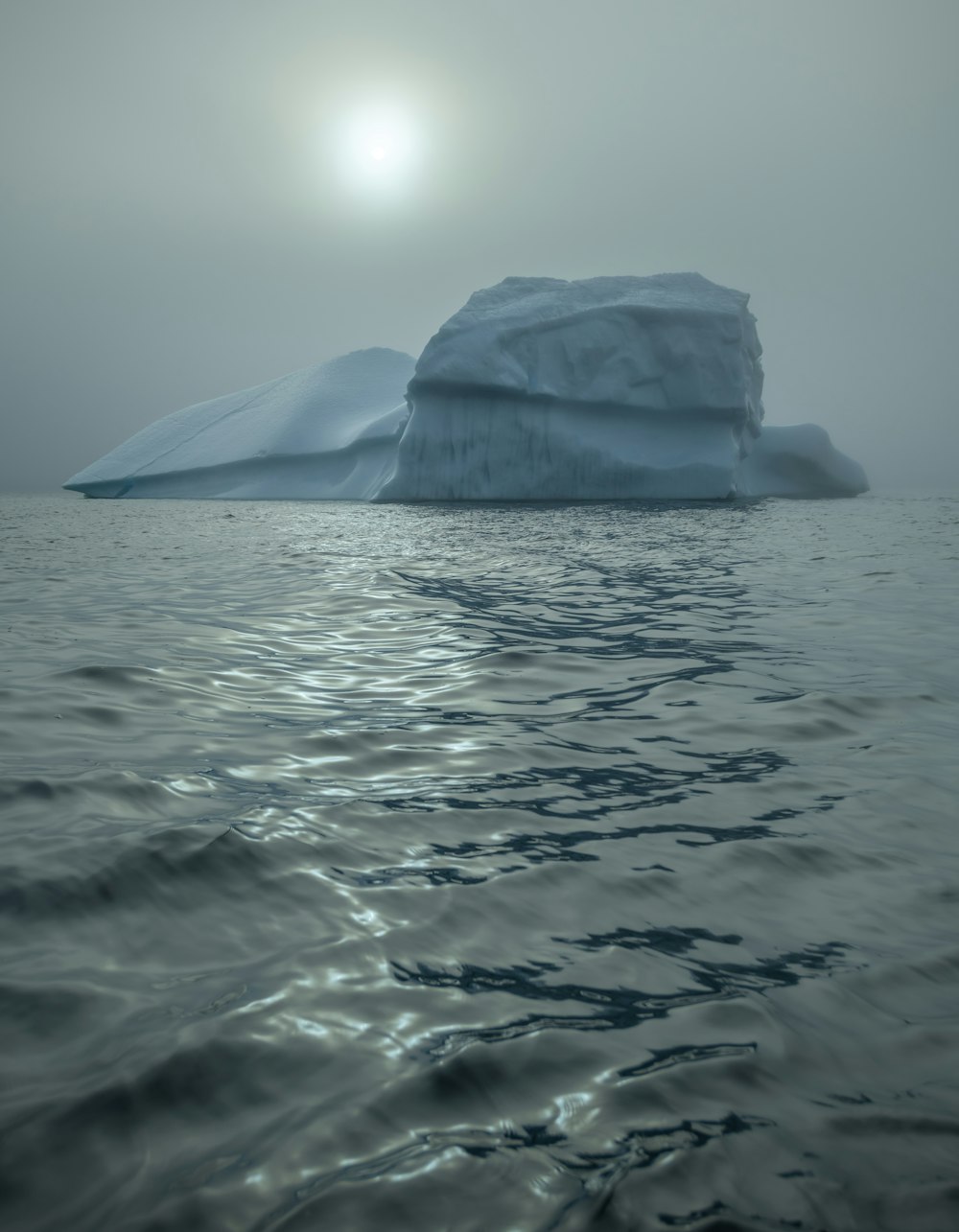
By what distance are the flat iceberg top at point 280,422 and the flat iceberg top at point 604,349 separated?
430 centimetres

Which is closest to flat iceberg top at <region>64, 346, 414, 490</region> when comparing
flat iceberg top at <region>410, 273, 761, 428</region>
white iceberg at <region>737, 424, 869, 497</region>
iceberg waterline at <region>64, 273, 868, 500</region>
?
iceberg waterline at <region>64, 273, 868, 500</region>

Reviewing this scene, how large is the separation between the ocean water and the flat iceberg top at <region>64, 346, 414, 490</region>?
24098 millimetres

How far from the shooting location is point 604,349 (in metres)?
23.9

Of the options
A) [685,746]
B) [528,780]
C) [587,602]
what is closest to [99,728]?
[528,780]

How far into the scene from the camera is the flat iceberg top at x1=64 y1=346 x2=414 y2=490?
28641 mm

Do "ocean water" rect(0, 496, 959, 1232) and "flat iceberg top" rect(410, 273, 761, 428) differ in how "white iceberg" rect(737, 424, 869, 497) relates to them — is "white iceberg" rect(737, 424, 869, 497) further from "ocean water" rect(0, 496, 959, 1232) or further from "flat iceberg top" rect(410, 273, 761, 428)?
"ocean water" rect(0, 496, 959, 1232)

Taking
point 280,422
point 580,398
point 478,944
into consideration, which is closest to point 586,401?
point 580,398

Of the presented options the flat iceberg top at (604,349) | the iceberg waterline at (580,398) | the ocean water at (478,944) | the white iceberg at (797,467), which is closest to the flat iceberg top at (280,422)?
the iceberg waterline at (580,398)

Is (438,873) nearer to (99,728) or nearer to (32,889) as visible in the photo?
(32,889)

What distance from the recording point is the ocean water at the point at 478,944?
1219 millimetres

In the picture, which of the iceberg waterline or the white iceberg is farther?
the white iceberg

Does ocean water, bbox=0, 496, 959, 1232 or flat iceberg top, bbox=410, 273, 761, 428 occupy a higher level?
flat iceberg top, bbox=410, 273, 761, 428

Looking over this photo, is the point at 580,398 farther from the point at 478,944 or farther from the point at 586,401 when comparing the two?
the point at 478,944

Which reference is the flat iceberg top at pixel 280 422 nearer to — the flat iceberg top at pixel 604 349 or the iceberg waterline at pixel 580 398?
the iceberg waterline at pixel 580 398
